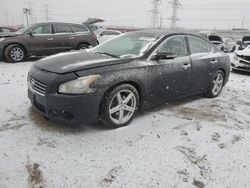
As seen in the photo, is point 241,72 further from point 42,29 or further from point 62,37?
point 42,29

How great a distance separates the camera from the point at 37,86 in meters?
3.10

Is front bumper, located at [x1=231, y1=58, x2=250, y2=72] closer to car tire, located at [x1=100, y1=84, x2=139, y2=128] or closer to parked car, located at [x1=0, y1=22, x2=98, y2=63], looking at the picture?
parked car, located at [x1=0, y1=22, x2=98, y2=63]

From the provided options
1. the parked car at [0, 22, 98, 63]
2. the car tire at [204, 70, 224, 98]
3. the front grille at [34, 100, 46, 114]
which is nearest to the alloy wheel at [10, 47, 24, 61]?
the parked car at [0, 22, 98, 63]

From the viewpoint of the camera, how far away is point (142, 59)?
3479 millimetres

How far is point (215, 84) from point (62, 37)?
19.9ft

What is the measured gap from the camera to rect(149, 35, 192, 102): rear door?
3.62 meters

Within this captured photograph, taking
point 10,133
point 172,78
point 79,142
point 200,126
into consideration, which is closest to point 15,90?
point 10,133

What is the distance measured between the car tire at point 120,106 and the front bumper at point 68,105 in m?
0.14

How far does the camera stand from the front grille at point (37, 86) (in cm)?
296

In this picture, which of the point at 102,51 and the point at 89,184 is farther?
the point at 102,51

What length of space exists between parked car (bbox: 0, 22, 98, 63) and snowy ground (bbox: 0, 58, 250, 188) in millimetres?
4475

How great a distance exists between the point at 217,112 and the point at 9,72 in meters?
5.59

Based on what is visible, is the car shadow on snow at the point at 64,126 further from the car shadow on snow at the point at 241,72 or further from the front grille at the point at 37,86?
the car shadow on snow at the point at 241,72

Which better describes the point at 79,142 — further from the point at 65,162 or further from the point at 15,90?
the point at 15,90
